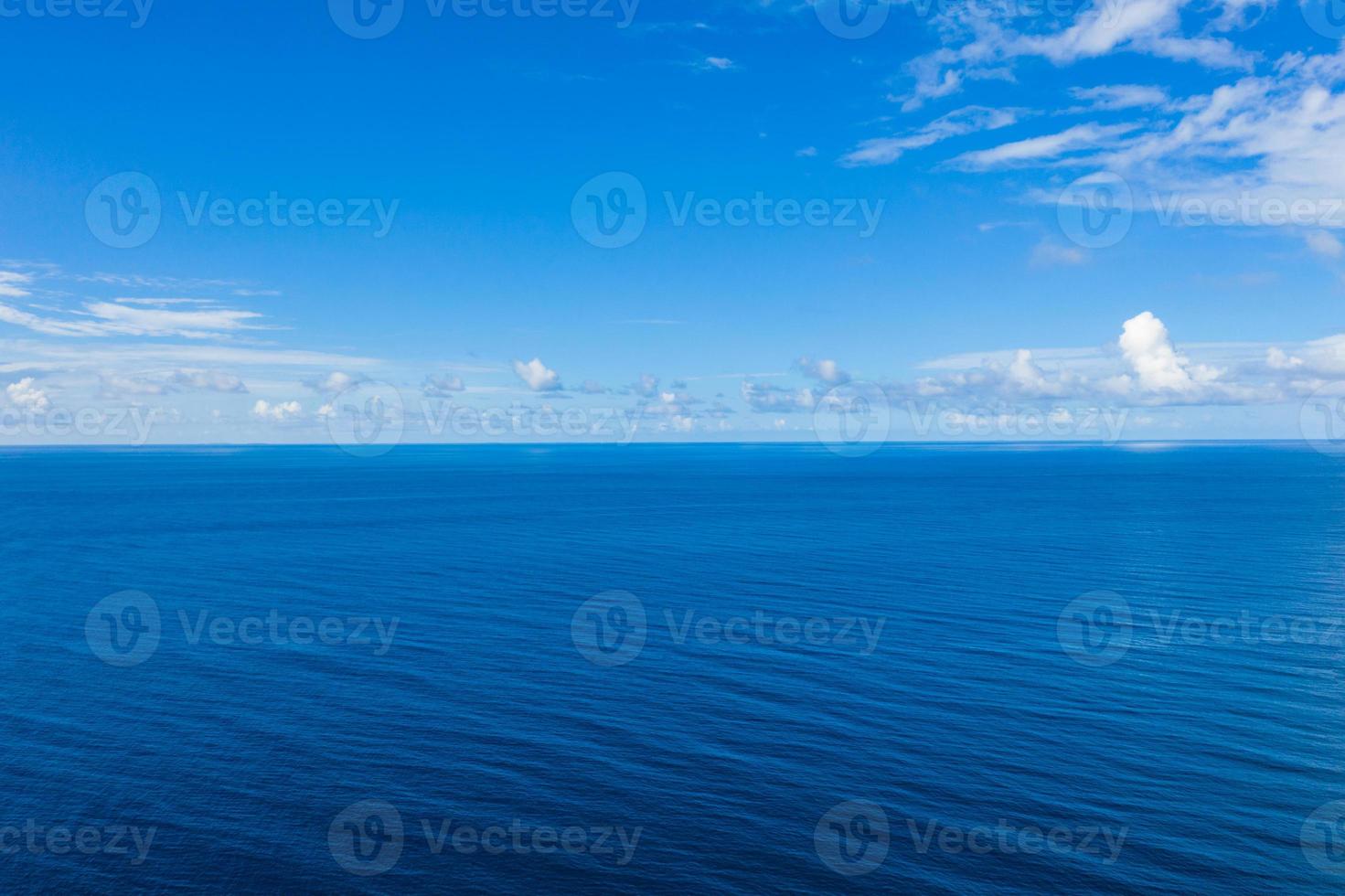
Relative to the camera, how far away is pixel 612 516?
17712 cm

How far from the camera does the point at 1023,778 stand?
4372cm

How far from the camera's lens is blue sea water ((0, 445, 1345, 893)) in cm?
3641

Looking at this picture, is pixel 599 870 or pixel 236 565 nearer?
pixel 599 870

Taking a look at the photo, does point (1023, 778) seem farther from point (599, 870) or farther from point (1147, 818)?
point (599, 870)

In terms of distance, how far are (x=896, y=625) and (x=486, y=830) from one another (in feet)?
160

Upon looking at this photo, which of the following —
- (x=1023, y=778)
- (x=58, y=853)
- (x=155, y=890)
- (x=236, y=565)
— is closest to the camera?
(x=155, y=890)

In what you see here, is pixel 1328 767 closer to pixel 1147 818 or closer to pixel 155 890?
pixel 1147 818

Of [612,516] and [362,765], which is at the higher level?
[612,516]

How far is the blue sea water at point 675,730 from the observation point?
119 ft

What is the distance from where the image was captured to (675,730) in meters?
50.7

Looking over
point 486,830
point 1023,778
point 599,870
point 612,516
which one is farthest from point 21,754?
point 612,516

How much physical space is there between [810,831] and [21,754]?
4678 centimetres

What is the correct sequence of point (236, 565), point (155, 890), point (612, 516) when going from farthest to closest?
point (612, 516)
point (236, 565)
point (155, 890)

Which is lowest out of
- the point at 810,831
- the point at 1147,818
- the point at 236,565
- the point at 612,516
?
the point at 810,831
